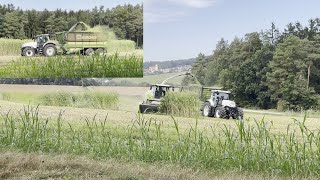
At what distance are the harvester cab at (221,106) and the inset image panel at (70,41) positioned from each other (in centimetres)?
80

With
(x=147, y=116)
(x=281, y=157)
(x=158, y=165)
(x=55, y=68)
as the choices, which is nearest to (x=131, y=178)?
(x=158, y=165)

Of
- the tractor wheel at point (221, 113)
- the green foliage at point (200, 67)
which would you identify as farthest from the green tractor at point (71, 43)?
the tractor wheel at point (221, 113)

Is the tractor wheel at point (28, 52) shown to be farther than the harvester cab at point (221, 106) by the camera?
Yes

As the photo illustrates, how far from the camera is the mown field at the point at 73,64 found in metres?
7.53

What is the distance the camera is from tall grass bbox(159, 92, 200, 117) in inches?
295

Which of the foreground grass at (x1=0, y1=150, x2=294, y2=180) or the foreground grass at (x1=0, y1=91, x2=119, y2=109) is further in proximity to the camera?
the foreground grass at (x1=0, y1=91, x2=119, y2=109)

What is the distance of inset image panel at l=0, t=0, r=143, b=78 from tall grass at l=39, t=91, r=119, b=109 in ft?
0.69

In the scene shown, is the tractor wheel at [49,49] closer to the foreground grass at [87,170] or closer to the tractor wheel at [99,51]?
the tractor wheel at [99,51]

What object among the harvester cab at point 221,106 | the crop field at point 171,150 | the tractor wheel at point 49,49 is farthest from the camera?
the tractor wheel at point 49,49

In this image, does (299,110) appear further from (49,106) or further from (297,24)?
(49,106)

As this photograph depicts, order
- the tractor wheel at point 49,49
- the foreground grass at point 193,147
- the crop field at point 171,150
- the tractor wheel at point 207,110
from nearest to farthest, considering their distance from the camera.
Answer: the crop field at point 171,150 → the foreground grass at point 193,147 → the tractor wheel at point 207,110 → the tractor wheel at point 49,49

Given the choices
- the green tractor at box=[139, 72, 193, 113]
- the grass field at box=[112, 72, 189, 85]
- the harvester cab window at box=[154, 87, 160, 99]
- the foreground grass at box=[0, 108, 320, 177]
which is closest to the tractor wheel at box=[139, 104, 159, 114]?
the green tractor at box=[139, 72, 193, 113]

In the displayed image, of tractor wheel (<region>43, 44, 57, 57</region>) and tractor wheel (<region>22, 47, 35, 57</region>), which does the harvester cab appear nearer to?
tractor wheel (<region>43, 44, 57, 57</region>)

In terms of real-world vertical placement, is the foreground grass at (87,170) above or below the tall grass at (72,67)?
below
